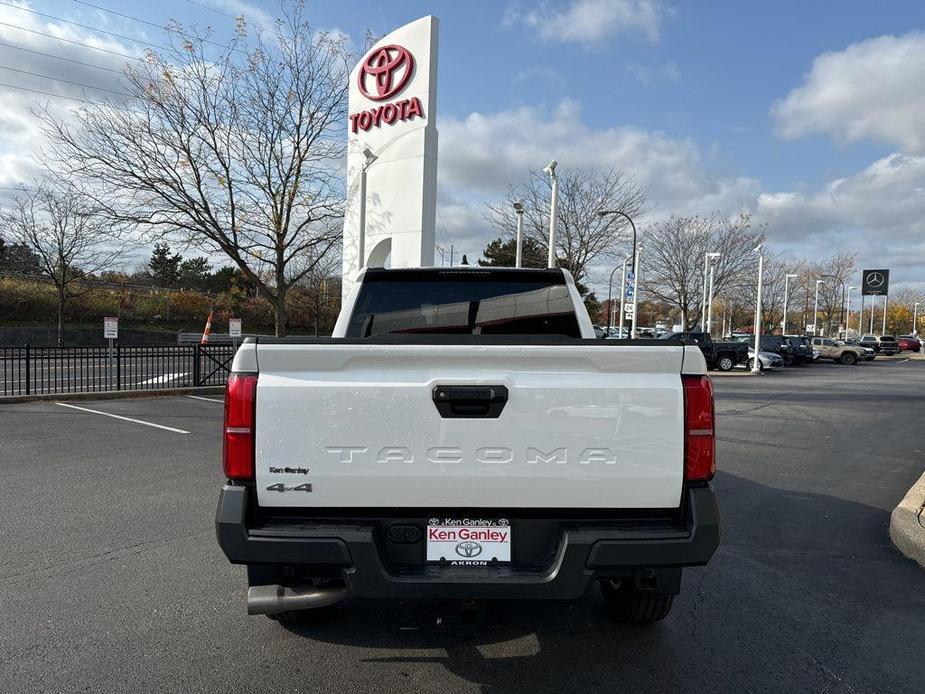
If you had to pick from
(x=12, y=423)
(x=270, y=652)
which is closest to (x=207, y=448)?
(x=12, y=423)

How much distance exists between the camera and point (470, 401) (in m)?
2.49

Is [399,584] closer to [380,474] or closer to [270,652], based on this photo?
[380,474]

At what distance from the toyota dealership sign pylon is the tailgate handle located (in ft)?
32.5

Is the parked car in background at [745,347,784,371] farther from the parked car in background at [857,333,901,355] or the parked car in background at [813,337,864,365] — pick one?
the parked car in background at [857,333,901,355]

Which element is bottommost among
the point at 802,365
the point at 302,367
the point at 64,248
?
the point at 802,365

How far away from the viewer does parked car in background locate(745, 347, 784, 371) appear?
29.1 meters

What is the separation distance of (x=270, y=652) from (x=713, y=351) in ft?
92.8

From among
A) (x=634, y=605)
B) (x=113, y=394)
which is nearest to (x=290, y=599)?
(x=634, y=605)

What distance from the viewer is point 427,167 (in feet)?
42.3

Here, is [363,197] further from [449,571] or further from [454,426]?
[449,571]

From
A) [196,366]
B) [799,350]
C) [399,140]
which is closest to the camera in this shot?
[399,140]

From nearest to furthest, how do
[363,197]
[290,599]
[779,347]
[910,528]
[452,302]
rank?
[290,599] < [452,302] < [910,528] < [363,197] < [779,347]

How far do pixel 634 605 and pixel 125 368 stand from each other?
567 inches

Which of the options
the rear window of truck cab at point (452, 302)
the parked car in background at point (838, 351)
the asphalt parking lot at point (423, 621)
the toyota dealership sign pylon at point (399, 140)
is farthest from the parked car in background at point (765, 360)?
the rear window of truck cab at point (452, 302)
